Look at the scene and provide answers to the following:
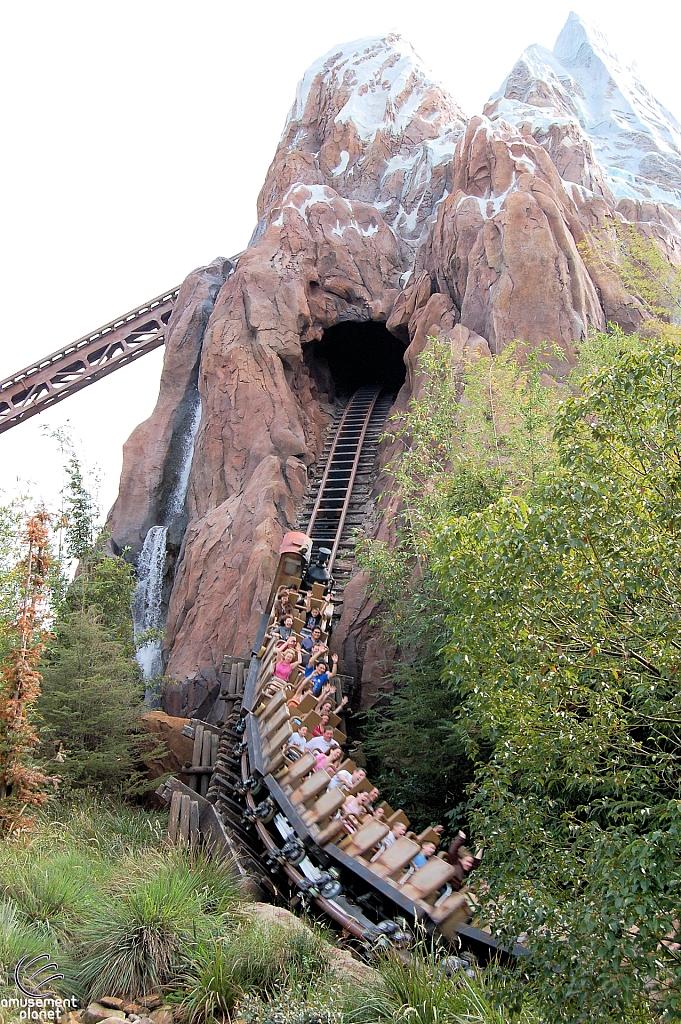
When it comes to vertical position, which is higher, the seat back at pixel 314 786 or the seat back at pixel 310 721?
the seat back at pixel 314 786

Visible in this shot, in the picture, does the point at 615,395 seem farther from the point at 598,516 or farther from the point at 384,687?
the point at 384,687

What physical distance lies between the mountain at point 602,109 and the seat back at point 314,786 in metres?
24.4

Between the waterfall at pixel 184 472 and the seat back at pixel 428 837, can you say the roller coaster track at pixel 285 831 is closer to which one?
the seat back at pixel 428 837

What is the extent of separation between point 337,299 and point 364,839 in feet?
61.7

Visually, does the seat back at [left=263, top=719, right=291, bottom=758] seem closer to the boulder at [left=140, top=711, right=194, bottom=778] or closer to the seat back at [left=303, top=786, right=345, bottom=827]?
the seat back at [left=303, top=786, right=345, bottom=827]

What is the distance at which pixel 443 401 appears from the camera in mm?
14180

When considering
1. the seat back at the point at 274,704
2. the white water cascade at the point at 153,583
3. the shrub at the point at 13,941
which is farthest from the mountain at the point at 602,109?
the shrub at the point at 13,941

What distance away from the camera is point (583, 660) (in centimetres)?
540

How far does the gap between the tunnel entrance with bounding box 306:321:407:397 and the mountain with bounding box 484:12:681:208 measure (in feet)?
29.0

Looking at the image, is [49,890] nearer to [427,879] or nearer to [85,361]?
[427,879]

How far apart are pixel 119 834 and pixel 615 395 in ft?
27.0

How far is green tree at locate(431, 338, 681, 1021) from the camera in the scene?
4789 mm

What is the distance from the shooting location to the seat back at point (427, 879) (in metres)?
7.00

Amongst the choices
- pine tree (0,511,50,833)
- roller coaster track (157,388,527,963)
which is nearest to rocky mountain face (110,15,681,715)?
roller coaster track (157,388,527,963)
